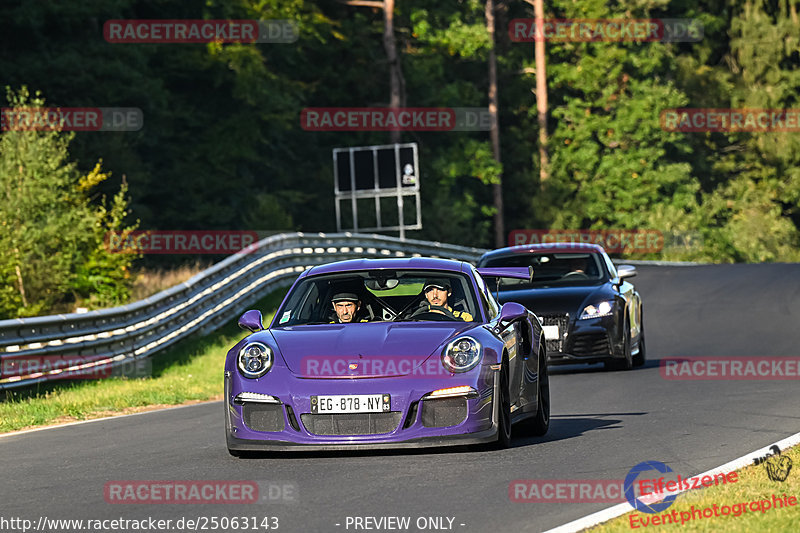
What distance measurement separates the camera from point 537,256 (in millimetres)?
19281

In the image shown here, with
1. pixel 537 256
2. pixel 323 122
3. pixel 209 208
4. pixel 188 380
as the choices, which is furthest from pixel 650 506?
pixel 323 122

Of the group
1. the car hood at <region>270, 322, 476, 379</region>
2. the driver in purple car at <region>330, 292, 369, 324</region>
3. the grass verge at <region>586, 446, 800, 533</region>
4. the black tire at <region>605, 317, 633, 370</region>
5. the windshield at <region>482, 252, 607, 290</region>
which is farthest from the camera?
the windshield at <region>482, 252, 607, 290</region>

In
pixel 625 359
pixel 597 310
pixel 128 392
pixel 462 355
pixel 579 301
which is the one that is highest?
pixel 462 355

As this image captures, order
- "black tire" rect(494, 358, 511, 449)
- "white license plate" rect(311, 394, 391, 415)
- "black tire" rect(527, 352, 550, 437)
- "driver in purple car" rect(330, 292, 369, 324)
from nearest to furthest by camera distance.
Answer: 1. "white license plate" rect(311, 394, 391, 415)
2. "black tire" rect(494, 358, 511, 449)
3. "driver in purple car" rect(330, 292, 369, 324)
4. "black tire" rect(527, 352, 550, 437)

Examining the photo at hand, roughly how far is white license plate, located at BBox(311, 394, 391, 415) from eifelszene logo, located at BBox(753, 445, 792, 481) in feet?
7.85

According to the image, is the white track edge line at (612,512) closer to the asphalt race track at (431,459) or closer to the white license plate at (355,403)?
the asphalt race track at (431,459)

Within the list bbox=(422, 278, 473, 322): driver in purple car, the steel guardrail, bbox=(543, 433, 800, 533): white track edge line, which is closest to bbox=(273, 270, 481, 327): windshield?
bbox=(422, 278, 473, 322): driver in purple car

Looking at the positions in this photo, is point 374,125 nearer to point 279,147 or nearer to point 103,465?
point 279,147

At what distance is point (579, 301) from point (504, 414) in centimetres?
754

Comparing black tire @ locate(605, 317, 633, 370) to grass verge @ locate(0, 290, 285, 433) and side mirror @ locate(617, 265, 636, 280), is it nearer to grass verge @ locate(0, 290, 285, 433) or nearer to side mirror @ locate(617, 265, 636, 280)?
side mirror @ locate(617, 265, 636, 280)

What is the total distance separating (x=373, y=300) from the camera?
37.4ft

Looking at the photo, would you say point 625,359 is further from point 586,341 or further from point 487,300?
point 487,300

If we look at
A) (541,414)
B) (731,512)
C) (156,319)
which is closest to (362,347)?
(541,414)

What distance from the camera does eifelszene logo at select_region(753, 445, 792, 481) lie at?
8.81m
